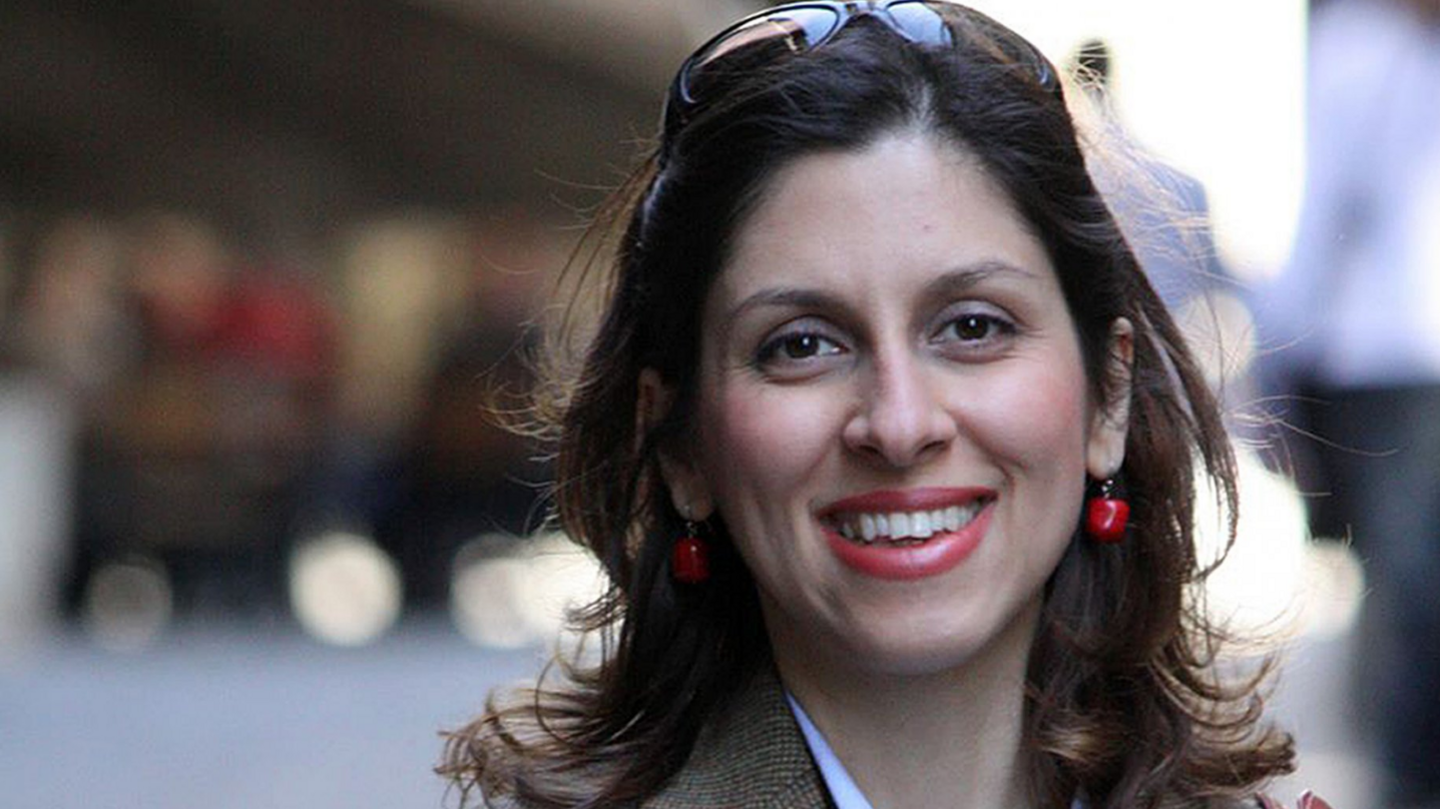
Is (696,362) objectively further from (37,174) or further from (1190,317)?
(37,174)

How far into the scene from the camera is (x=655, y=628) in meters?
3.54

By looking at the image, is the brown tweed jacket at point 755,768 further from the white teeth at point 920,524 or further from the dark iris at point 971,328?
the dark iris at point 971,328

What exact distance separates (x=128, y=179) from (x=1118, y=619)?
1998 cm

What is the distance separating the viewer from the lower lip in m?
3.17

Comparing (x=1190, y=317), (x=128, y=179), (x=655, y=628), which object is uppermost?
(x=128, y=179)

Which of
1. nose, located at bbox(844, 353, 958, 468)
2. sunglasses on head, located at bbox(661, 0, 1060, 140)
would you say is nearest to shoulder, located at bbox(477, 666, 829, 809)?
nose, located at bbox(844, 353, 958, 468)

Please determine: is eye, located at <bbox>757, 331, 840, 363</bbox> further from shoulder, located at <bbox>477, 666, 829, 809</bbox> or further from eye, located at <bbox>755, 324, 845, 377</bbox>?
shoulder, located at <bbox>477, 666, 829, 809</bbox>

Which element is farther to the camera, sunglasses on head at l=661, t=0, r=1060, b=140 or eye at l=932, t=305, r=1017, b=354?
sunglasses on head at l=661, t=0, r=1060, b=140

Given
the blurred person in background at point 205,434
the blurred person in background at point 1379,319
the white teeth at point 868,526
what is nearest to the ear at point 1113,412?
the white teeth at point 868,526

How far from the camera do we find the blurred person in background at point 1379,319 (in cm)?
731

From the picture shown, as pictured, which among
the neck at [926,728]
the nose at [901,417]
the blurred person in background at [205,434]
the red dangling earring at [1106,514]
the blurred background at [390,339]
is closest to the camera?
the nose at [901,417]

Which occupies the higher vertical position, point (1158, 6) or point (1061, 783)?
point (1158, 6)

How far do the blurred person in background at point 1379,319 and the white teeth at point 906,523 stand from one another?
4.23 metres

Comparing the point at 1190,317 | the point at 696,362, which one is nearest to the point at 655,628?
the point at 696,362
